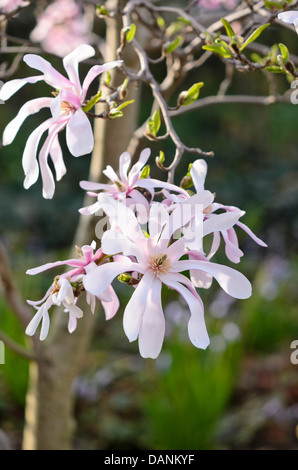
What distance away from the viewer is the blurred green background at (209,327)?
2.10 meters

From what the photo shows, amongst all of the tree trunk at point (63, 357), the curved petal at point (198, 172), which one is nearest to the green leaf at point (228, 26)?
the curved petal at point (198, 172)

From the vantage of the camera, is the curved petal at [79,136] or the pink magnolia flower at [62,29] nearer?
the curved petal at [79,136]

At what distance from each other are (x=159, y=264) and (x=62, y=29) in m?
2.02

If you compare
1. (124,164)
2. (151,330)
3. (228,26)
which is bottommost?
(151,330)

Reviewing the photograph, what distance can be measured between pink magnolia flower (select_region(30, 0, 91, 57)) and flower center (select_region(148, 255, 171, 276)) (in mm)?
1700

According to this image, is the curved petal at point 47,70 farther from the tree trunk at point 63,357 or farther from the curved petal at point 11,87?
the tree trunk at point 63,357

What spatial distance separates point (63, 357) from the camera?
1.47 m

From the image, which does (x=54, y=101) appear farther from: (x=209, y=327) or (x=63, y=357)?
(x=209, y=327)

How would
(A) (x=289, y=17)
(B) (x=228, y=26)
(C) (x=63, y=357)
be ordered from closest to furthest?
(A) (x=289, y=17) → (B) (x=228, y=26) → (C) (x=63, y=357)

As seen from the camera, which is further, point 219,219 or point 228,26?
point 228,26

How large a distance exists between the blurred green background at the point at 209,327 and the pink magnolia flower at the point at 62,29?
127 cm

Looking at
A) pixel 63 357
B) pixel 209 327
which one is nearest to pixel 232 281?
pixel 63 357

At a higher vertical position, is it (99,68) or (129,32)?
(129,32)

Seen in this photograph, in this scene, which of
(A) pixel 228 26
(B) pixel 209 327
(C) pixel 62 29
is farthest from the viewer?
(B) pixel 209 327
